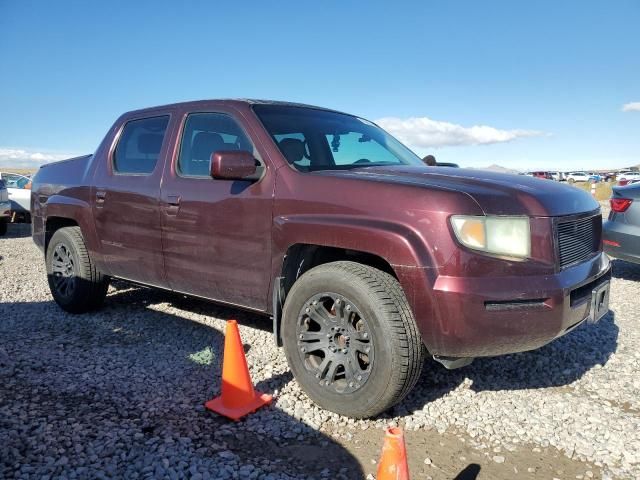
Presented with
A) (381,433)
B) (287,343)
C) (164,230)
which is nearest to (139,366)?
(164,230)

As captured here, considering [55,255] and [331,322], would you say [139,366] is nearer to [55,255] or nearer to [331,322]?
[331,322]

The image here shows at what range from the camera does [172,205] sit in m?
3.87

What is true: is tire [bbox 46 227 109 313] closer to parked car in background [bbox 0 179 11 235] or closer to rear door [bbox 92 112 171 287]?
rear door [bbox 92 112 171 287]

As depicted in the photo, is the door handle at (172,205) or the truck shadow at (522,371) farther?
the door handle at (172,205)

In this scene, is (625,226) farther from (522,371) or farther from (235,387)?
(235,387)

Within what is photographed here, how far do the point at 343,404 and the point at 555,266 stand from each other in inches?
55.6

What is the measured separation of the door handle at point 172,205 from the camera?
3.84m

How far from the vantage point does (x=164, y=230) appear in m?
3.96

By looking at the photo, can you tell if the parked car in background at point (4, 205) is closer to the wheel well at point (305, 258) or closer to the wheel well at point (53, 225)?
the wheel well at point (53, 225)

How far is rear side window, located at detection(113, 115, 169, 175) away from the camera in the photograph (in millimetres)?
4246

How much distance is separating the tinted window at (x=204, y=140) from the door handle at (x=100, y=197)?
997 mm

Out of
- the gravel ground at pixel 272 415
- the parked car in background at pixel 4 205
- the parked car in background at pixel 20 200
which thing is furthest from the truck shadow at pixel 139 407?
the parked car in background at pixel 20 200

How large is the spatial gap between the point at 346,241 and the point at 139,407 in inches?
65.6

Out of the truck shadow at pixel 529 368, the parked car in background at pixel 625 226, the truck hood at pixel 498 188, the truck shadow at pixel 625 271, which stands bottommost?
the truck shadow at pixel 625 271
